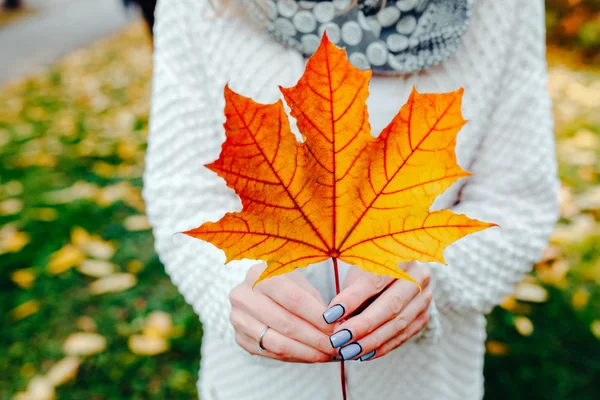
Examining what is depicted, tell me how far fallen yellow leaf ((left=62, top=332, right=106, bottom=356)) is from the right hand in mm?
1198

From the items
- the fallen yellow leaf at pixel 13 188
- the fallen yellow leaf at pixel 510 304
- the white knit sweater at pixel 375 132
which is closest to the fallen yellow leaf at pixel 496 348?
the fallen yellow leaf at pixel 510 304

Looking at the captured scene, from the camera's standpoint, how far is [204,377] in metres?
0.92

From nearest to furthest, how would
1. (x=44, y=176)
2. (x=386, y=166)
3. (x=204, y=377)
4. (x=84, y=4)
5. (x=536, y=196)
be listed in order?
(x=386, y=166), (x=536, y=196), (x=204, y=377), (x=44, y=176), (x=84, y=4)

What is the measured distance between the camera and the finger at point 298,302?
0.56 m

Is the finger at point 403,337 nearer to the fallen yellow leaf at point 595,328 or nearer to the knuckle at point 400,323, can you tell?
the knuckle at point 400,323

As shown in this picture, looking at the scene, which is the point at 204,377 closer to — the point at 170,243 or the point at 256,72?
the point at 170,243

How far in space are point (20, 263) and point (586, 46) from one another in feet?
11.7

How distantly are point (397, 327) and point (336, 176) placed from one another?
21cm

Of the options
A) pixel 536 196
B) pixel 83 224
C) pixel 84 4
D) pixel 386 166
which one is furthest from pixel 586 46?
pixel 84 4

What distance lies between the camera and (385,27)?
709mm

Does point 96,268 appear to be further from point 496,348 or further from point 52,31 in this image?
point 52,31

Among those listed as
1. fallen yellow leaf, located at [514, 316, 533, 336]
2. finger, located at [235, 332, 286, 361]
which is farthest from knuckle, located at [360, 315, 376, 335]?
fallen yellow leaf, located at [514, 316, 533, 336]

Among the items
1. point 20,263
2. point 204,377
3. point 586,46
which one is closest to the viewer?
point 204,377

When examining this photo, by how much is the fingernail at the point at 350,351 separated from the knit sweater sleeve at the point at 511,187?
26cm
